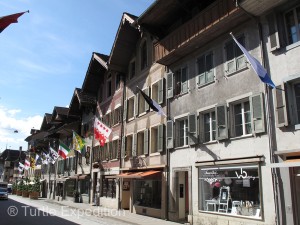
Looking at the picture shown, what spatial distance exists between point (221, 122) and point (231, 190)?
2.96 m

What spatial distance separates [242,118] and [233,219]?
4.19 m

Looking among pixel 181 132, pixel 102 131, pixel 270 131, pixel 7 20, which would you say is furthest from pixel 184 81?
pixel 7 20

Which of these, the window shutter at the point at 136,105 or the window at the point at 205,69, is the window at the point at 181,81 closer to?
the window at the point at 205,69

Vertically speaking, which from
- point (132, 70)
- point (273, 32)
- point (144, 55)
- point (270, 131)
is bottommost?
point (270, 131)

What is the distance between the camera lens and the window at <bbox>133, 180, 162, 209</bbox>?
20117 millimetres

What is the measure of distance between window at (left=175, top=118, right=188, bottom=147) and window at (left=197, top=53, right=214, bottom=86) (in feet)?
7.92

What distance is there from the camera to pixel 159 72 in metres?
21.3

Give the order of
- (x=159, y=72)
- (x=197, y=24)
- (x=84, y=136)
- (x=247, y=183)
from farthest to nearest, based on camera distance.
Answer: (x=84, y=136) < (x=159, y=72) < (x=197, y=24) < (x=247, y=183)

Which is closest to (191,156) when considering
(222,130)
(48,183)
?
(222,130)

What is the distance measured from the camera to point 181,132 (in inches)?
723

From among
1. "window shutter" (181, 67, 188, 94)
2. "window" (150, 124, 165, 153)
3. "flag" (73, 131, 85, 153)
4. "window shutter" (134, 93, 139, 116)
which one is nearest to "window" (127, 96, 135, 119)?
"window shutter" (134, 93, 139, 116)

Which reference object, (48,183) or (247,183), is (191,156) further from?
(48,183)

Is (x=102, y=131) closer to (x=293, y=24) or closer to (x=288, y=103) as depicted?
(x=288, y=103)

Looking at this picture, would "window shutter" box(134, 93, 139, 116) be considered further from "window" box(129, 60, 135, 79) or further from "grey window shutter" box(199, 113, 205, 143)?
"grey window shutter" box(199, 113, 205, 143)
